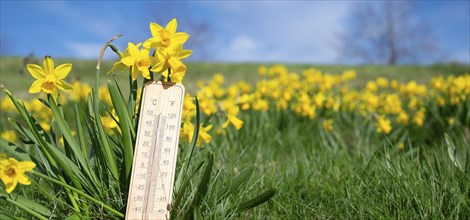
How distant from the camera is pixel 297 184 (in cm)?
223

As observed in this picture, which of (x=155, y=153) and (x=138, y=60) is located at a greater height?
(x=138, y=60)

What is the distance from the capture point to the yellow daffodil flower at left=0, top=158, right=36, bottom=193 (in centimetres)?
136

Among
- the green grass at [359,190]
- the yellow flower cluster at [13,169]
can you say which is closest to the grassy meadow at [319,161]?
the green grass at [359,190]

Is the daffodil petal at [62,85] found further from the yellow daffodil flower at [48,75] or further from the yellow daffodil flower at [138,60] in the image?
the yellow daffodil flower at [138,60]

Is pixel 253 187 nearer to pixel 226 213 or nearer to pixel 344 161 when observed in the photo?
pixel 226 213

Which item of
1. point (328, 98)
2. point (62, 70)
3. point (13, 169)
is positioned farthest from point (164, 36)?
point (328, 98)

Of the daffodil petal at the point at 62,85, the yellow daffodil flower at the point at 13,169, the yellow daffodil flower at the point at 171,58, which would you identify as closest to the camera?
the yellow daffodil flower at the point at 13,169

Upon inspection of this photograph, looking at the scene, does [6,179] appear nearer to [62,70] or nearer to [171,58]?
[62,70]

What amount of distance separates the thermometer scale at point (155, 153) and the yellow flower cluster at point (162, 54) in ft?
0.26

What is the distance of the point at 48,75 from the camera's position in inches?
61.1

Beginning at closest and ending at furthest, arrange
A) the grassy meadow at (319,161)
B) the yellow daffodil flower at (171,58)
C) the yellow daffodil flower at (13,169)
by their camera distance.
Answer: the yellow daffodil flower at (13,169) < the yellow daffodil flower at (171,58) < the grassy meadow at (319,161)

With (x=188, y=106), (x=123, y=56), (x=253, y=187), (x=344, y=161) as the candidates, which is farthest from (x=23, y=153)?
(x=344, y=161)

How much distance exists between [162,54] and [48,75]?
0.40 m

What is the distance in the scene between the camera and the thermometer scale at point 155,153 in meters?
1.52
